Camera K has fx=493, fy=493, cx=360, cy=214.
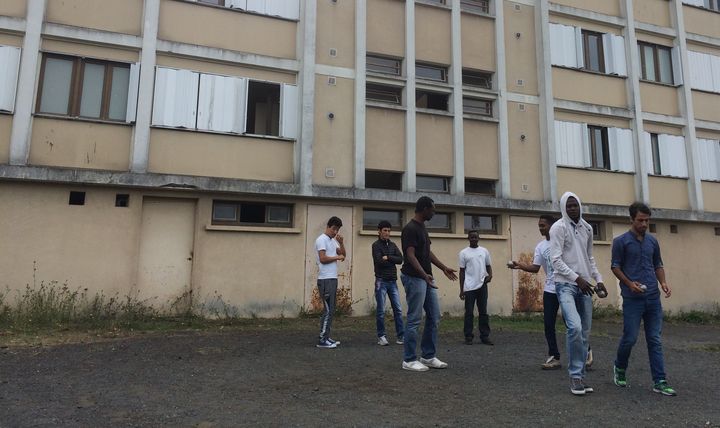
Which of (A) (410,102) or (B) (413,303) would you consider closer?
(B) (413,303)

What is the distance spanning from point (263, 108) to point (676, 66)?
13.7 meters

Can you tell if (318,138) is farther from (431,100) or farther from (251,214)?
(431,100)

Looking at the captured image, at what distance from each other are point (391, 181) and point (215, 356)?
7.22 metres

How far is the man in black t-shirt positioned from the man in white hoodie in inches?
47.8

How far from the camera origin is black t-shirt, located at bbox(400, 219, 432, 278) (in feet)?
19.0

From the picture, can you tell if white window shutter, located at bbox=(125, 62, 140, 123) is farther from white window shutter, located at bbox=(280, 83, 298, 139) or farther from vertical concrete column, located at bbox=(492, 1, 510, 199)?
vertical concrete column, located at bbox=(492, 1, 510, 199)

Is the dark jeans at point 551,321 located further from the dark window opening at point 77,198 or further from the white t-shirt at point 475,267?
the dark window opening at point 77,198

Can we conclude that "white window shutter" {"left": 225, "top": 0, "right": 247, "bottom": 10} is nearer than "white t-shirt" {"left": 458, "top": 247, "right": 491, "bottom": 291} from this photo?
No

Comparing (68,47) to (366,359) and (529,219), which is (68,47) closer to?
(366,359)

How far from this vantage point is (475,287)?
8.37m

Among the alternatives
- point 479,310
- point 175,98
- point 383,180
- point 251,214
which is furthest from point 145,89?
point 479,310

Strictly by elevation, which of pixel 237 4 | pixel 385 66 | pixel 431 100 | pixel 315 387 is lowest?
pixel 315 387

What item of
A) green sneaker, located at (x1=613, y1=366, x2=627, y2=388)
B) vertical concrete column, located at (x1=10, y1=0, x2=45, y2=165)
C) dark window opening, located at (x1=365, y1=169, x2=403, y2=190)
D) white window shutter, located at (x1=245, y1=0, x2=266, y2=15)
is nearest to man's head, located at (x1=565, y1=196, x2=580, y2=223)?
green sneaker, located at (x1=613, y1=366, x2=627, y2=388)

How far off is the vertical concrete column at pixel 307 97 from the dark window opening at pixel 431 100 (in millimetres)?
3132
